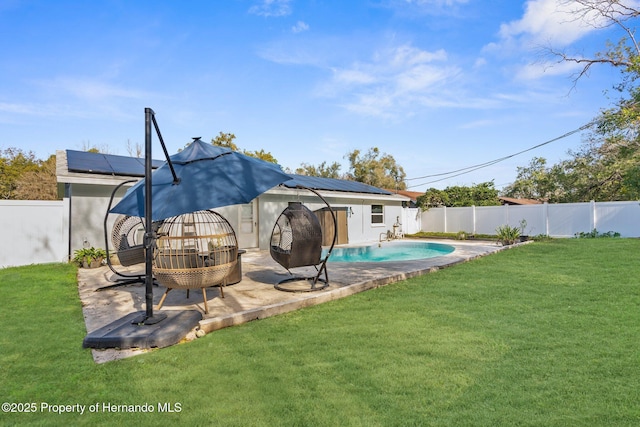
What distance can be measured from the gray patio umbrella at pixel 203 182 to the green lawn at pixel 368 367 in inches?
67.5

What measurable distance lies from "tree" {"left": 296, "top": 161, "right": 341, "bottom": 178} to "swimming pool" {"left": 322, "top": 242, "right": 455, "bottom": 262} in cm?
2324

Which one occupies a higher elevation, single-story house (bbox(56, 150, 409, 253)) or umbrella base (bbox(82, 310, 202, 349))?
single-story house (bbox(56, 150, 409, 253))

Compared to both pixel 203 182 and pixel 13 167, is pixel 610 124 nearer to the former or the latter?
pixel 203 182

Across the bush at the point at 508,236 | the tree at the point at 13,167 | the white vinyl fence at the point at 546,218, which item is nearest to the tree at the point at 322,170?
the white vinyl fence at the point at 546,218

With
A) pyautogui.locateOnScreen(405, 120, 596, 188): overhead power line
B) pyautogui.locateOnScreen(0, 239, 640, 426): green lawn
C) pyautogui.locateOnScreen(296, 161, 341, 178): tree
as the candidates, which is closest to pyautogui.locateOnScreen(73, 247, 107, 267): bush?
pyautogui.locateOnScreen(0, 239, 640, 426): green lawn

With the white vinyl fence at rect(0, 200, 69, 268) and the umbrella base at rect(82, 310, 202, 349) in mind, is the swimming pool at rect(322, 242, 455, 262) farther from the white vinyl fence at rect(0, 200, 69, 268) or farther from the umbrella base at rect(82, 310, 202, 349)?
the umbrella base at rect(82, 310, 202, 349)

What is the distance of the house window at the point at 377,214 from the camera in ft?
60.4

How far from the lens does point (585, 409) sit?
7.66 feet

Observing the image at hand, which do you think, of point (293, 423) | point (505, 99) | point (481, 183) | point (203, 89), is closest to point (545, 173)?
point (481, 183)

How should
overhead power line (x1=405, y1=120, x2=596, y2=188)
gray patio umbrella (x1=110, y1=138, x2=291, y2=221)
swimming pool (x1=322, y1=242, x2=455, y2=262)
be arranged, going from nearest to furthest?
1. gray patio umbrella (x1=110, y1=138, x2=291, y2=221)
2. swimming pool (x1=322, y1=242, x2=455, y2=262)
3. overhead power line (x1=405, y1=120, x2=596, y2=188)

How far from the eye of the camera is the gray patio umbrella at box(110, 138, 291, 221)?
454cm

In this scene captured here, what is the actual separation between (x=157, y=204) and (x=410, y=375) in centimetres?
381

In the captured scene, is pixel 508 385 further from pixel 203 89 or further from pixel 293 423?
pixel 203 89

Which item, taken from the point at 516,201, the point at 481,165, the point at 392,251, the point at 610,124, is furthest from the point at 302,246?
the point at 481,165
